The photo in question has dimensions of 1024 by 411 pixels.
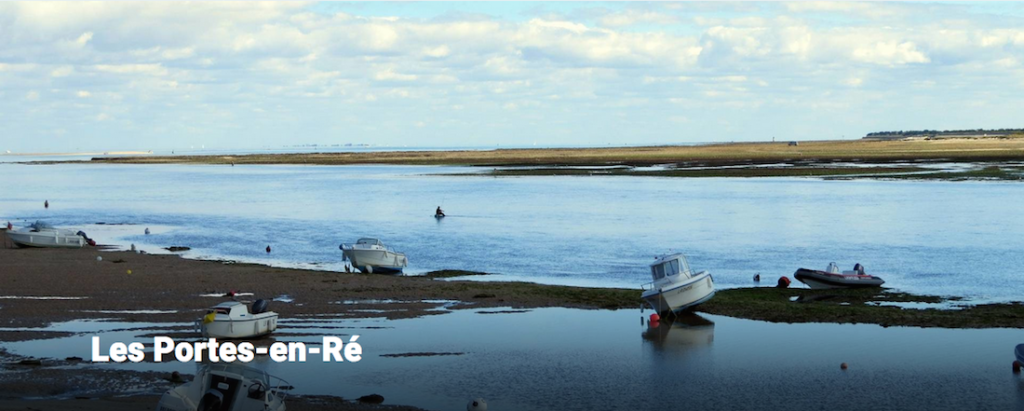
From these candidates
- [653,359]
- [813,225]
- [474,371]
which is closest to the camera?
[474,371]

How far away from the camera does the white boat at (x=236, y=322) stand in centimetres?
2456

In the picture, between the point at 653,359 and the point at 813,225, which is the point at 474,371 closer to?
the point at 653,359

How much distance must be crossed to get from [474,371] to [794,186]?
78.4m

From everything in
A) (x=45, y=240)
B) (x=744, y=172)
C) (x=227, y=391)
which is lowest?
(x=45, y=240)

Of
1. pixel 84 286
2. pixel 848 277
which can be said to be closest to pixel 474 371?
pixel 848 277

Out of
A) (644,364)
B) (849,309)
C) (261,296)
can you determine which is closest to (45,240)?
(261,296)

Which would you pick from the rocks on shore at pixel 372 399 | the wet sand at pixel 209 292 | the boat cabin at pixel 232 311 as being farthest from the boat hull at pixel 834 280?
the boat cabin at pixel 232 311

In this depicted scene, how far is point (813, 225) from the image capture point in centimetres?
5812

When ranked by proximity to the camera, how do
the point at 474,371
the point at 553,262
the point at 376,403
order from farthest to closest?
the point at 553,262 → the point at 474,371 → the point at 376,403

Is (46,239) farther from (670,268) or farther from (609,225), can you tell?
(670,268)

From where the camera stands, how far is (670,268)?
3019cm

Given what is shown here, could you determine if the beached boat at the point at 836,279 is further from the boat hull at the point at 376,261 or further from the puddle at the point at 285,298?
the puddle at the point at 285,298

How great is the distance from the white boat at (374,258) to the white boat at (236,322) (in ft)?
48.9

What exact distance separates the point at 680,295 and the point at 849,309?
4.91 meters
